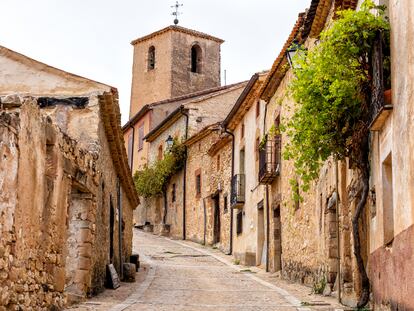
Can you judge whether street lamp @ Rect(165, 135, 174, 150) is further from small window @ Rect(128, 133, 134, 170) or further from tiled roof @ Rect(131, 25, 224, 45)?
tiled roof @ Rect(131, 25, 224, 45)

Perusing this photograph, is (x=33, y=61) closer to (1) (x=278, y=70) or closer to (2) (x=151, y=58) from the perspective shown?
(1) (x=278, y=70)

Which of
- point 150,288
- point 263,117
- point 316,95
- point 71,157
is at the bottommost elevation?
point 150,288

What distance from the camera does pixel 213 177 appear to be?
103ft

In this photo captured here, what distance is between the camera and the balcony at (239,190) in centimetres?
2575

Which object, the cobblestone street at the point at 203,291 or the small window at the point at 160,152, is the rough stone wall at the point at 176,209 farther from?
the cobblestone street at the point at 203,291

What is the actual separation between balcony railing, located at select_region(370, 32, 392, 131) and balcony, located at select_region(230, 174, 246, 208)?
16078 mm

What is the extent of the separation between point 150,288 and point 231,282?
104 inches

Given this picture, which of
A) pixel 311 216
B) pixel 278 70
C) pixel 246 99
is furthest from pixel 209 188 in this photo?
pixel 311 216

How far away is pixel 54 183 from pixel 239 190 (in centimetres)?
1670

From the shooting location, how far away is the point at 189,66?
1908 inches

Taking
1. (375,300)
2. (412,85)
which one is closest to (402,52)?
(412,85)

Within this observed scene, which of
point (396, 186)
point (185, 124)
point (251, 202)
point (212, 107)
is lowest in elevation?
point (396, 186)

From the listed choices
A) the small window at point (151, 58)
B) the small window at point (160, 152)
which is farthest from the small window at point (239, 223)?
the small window at point (151, 58)

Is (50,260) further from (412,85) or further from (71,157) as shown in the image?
(412,85)
